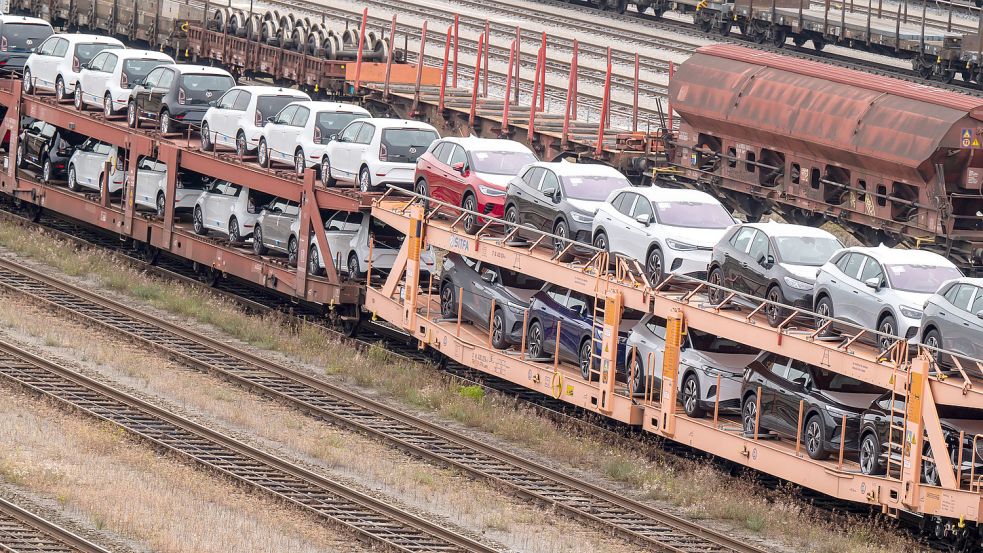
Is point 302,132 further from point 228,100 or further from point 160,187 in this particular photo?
point 160,187

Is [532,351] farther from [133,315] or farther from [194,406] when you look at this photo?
[133,315]

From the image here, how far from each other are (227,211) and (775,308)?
42.0ft

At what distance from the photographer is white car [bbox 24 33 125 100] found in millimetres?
35094

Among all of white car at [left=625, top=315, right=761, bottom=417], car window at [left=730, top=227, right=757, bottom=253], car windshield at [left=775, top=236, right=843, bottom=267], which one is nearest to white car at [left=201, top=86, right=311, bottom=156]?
white car at [left=625, top=315, right=761, bottom=417]

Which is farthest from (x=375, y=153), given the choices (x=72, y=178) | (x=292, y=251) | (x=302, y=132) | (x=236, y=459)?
(x=72, y=178)

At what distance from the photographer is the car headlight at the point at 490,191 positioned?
26.4m

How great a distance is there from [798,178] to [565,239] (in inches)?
435

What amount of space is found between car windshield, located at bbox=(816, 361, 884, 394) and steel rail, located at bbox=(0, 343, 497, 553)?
4.38 metres

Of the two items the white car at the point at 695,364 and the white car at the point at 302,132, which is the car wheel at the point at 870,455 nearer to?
the white car at the point at 695,364

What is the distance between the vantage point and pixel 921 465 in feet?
60.2

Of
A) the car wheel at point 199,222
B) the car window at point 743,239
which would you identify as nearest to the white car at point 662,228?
the car window at point 743,239

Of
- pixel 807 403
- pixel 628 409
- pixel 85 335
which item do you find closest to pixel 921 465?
pixel 807 403

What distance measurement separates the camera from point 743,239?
21969mm

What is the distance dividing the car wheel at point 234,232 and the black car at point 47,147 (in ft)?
20.2
